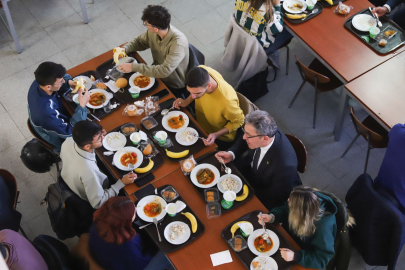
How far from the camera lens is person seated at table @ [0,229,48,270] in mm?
2811

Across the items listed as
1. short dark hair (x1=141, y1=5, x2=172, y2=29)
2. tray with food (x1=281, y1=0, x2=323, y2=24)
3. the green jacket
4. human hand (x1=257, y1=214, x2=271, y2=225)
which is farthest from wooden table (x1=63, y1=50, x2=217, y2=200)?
tray with food (x1=281, y1=0, x2=323, y2=24)

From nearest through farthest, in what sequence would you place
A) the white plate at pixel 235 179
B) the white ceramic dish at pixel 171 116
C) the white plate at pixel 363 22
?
1. the white plate at pixel 235 179
2. the white ceramic dish at pixel 171 116
3. the white plate at pixel 363 22

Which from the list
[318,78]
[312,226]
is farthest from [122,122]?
[318,78]

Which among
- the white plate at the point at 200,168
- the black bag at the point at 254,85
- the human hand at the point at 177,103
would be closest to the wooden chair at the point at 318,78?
the black bag at the point at 254,85

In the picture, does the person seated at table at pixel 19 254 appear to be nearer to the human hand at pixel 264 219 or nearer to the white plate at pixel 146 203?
the white plate at pixel 146 203

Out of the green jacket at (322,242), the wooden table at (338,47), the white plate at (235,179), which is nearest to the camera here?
the green jacket at (322,242)

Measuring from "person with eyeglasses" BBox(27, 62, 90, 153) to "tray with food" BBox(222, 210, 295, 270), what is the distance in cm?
177

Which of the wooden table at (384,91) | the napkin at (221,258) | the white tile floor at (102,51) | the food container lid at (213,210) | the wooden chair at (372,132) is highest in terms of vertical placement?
the wooden table at (384,91)

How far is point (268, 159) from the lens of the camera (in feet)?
11.2

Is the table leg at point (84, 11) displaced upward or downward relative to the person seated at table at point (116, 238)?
downward

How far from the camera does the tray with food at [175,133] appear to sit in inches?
144

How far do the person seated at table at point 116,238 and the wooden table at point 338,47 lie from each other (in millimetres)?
2578

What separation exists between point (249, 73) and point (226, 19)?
1522mm

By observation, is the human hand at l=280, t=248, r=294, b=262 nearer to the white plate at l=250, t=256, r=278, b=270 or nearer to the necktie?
the white plate at l=250, t=256, r=278, b=270
